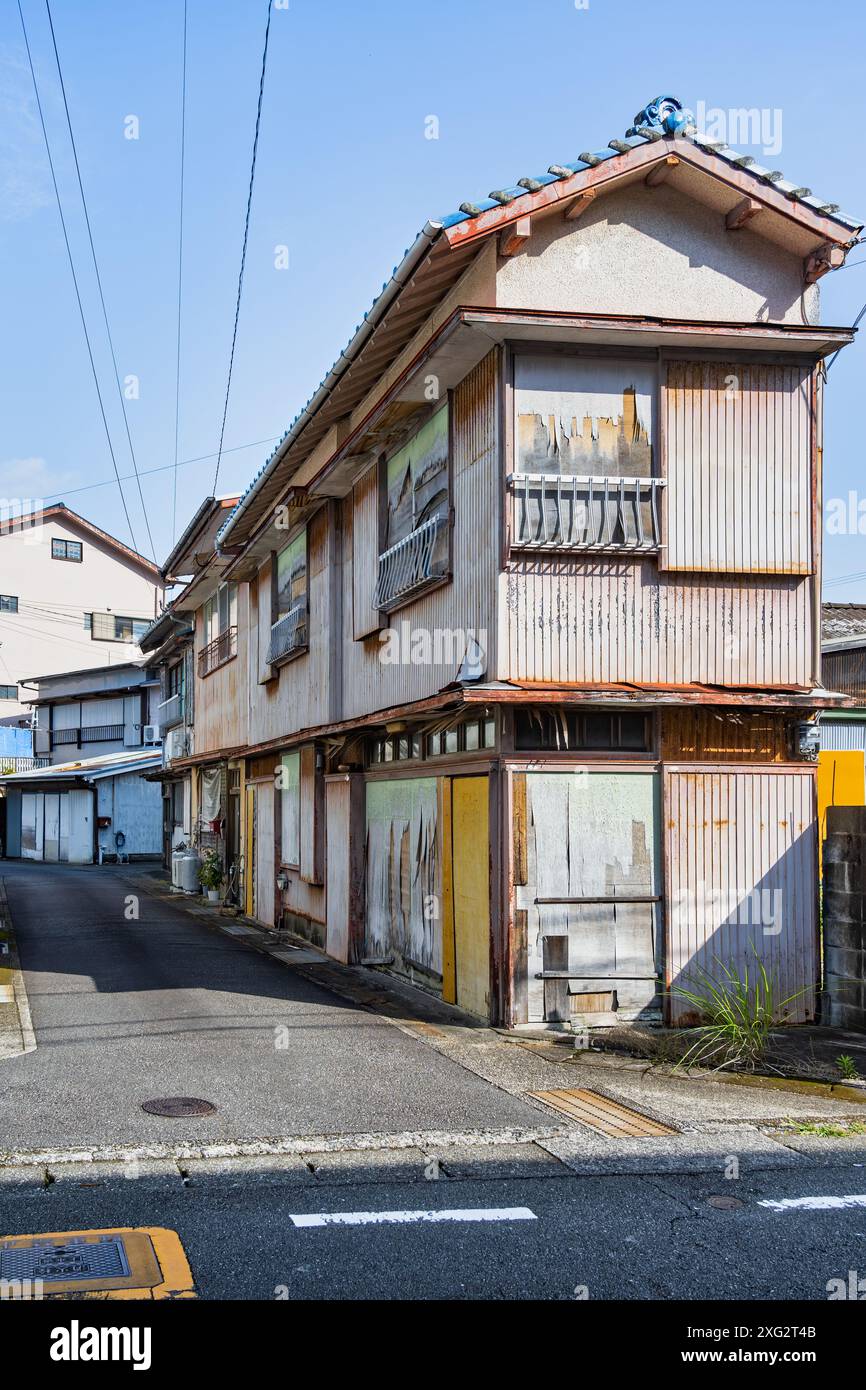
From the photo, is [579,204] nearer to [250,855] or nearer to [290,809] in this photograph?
[290,809]

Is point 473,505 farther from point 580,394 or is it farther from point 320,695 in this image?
point 320,695

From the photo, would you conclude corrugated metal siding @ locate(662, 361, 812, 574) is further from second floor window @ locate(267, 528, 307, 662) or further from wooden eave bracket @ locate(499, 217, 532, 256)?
second floor window @ locate(267, 528, 307, 662)

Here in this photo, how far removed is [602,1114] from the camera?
26.3 feet

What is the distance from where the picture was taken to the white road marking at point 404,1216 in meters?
5.74

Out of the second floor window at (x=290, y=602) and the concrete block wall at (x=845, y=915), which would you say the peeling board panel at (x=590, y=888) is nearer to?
the concrete block wall at (x=845, y=915)

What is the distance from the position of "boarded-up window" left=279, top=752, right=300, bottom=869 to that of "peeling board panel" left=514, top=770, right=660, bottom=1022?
27.1ft

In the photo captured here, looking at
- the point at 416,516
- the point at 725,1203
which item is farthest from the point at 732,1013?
the point at 416,516

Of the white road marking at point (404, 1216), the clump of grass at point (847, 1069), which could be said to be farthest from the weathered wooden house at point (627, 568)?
the white road marking at point (404, 1216)

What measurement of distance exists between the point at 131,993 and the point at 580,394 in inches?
306

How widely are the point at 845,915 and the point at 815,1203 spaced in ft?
15.7

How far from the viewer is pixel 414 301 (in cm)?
1167

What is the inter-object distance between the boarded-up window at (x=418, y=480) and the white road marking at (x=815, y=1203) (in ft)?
24.0

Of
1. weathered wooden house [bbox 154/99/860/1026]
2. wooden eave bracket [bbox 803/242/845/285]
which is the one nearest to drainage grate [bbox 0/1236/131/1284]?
weathered wooden house [bbox 154/99/860/1026]

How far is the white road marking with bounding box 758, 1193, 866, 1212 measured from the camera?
606 cm
